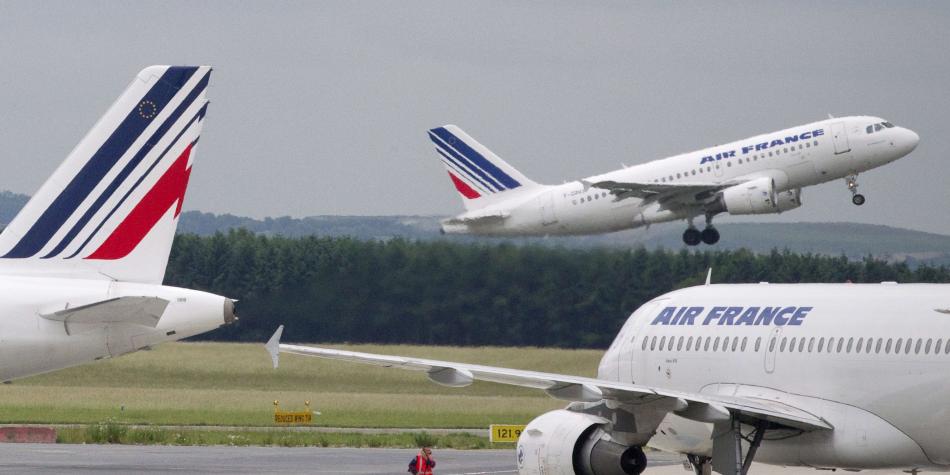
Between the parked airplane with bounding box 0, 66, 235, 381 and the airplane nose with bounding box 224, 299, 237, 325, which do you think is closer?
the parked airplane with bounding box 0, 66, 235, 381

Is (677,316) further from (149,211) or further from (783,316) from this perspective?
(149,211)

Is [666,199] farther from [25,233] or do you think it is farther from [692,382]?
[25,233]

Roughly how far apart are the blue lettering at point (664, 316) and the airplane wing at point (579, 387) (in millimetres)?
3465

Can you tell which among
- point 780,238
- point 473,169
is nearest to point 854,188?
point 473,169

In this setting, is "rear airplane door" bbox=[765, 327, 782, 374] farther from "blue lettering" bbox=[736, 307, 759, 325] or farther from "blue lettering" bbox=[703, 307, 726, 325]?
"blue lettering" bbox=[703, 307, 726, 325]

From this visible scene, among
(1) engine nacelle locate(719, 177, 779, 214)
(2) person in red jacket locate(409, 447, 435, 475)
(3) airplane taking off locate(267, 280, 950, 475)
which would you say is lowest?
(2) person in red jacket locate(409, 447, 435, 475)

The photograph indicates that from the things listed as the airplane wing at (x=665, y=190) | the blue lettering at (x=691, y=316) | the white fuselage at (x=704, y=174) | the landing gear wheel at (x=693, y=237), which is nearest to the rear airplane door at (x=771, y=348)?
the blue lettering at (x=691, y=316)

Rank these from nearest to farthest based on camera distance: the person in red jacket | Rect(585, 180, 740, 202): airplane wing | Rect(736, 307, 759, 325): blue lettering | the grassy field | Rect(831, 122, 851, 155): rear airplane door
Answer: Rect(736, 307, 759, 325): blue lettering → the person in red jacket → the grassy field → Rect(831, 122, 851, 155): rear airplane door → Rect(585, 180, 740, 202): airplane wing

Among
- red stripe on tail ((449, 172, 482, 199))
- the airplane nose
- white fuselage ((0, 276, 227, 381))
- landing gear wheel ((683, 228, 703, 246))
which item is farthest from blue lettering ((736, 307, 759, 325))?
red stripe on tail ((449, 172, 482, 199))

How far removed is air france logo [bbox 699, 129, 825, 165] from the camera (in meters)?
67.1

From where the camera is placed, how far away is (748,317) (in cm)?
2527

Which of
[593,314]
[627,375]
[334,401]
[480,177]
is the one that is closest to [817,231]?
[480,177]

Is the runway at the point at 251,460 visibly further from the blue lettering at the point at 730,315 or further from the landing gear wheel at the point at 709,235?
the landing gear wheel at the point at 709,235

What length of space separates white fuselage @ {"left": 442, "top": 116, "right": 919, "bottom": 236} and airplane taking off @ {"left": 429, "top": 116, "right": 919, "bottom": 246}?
4 centimetres
